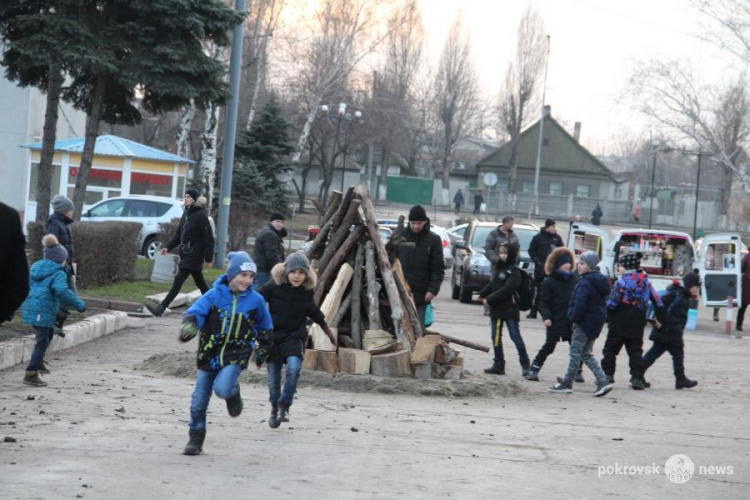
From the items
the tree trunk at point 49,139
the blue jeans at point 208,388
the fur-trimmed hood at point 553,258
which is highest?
the tree trunk at point 49,139

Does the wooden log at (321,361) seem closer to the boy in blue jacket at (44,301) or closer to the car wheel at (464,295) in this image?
the boy in blue jacket at (44,301)

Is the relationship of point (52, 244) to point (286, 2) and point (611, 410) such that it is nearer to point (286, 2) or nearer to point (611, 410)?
point (611, 410)

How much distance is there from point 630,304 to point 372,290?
119 inches

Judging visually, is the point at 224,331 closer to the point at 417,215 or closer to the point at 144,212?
the point at 417,215

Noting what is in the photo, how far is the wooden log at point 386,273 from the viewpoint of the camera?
461 inches

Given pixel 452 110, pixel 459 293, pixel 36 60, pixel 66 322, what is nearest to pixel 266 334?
pixel 66 322

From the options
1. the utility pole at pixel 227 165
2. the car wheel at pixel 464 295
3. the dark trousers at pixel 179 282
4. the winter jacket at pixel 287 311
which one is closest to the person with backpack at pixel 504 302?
the winter jacket at pixel 287 311

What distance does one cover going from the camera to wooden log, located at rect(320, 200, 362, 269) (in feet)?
41.3

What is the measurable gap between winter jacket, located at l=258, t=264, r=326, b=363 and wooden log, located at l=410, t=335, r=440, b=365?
2.81m

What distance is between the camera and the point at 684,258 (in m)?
22.1

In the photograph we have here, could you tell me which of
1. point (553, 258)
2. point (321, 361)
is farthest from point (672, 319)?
point (321, 361)

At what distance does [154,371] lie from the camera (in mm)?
11250

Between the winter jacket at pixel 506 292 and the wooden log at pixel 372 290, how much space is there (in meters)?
1.57

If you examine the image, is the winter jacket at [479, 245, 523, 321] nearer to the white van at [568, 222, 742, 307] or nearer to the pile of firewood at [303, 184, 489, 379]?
the pile of firewood at [303, 184, 489, 379]
